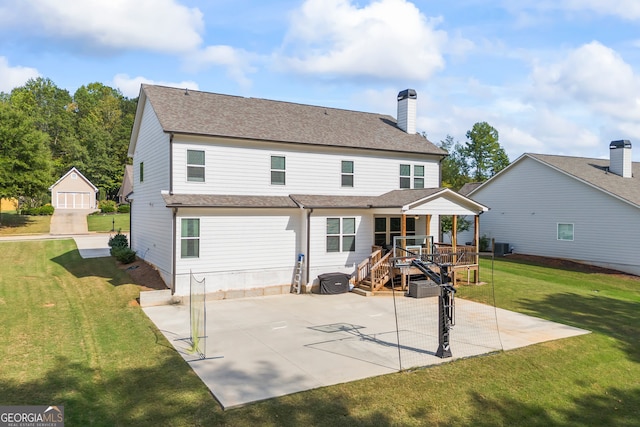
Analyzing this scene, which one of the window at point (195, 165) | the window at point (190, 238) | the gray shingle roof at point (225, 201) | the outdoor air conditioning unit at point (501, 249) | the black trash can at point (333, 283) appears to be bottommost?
the black trash can at point (333, 283)

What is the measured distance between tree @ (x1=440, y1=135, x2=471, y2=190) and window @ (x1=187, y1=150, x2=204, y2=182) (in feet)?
161

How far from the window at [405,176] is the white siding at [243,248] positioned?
19.9 feet

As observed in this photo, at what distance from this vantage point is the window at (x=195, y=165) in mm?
15914

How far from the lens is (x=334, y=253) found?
17828 millimetres

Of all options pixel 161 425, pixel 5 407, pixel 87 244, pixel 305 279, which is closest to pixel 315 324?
pixel 305 279

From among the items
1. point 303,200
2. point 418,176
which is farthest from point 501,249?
point 303,200

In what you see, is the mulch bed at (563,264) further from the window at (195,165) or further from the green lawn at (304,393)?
the window at (195,165)

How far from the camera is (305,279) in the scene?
56.6 ft

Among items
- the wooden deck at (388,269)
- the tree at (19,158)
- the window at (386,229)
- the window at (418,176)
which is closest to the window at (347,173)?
the window at (386,229)

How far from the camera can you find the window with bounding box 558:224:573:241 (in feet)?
82.5

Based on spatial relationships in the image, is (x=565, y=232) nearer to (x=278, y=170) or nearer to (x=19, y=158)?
(x=278, y=170)

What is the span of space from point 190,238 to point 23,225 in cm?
2712

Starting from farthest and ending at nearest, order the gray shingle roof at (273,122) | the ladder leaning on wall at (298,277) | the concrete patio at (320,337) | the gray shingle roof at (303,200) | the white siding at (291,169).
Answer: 1. the ladder leaning on wall at (298,277)
2. the gray shingle roof at (273,122)
3. the white siding at (291,169)
4. the gray shingle roof at (303,200)
5. the concrete patio at (320,337)

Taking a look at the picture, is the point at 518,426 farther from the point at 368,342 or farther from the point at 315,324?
the point at 315,324
